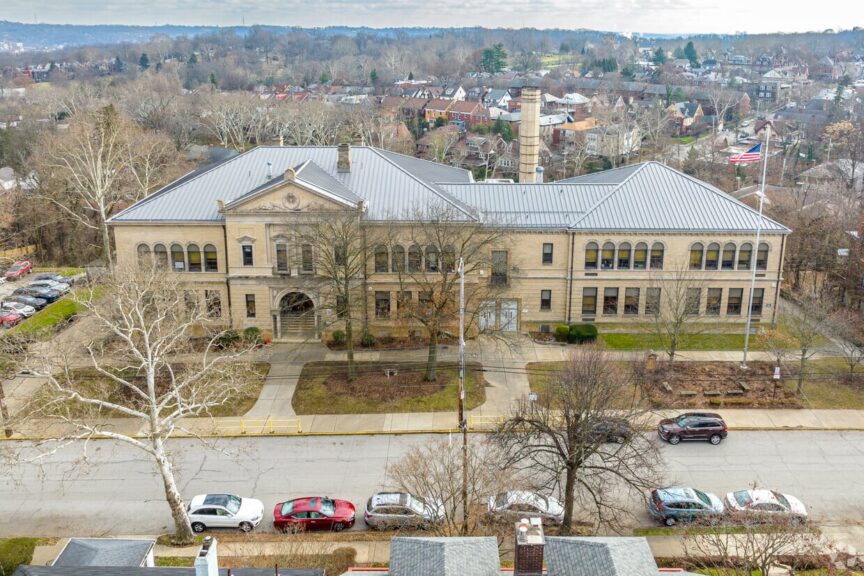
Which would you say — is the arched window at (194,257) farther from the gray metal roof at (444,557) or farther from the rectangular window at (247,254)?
the gray metal roof at (444,557)

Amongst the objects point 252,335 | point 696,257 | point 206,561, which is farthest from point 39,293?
point 696,257

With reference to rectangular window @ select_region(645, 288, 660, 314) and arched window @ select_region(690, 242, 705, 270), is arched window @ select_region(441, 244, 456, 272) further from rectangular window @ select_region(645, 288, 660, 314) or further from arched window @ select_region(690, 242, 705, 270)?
arched window @ select_region(690, 242, 705, 270)

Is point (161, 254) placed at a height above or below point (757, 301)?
above

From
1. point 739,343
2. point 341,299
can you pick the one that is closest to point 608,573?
point 341,299

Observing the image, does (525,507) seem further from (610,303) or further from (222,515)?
(610,303)

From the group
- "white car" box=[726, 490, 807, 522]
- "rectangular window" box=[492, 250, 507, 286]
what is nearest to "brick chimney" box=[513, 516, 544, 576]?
"white car" box=[726, 490, 807, 522]

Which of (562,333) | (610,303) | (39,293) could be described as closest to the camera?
(562,333)

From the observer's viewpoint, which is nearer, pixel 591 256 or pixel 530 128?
pixel 591 256
